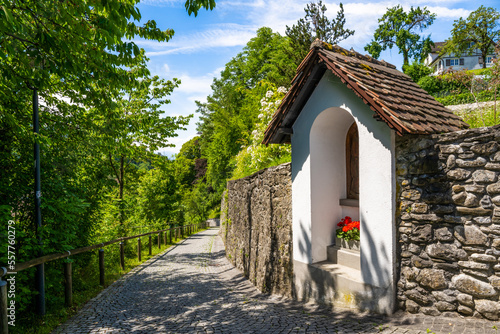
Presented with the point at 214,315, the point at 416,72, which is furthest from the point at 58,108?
the point at 416,72

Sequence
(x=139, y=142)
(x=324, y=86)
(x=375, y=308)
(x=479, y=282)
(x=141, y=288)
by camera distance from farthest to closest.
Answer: (x=139, y=142), (x=141, y=288), (x=324, y=86), (x=375, y=308), (x=479, y=282)

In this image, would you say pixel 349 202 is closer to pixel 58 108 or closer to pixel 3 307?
pixel 3 307

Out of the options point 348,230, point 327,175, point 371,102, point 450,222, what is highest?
point 371,102

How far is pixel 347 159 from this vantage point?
5.90m

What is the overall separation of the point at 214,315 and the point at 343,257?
2422 millimetres

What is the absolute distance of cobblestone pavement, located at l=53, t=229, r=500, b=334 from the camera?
12.2ft

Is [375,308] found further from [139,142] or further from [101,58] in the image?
[139,142]

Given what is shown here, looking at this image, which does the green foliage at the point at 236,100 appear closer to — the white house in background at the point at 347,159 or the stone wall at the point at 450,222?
the white house in background at the point at 347,159

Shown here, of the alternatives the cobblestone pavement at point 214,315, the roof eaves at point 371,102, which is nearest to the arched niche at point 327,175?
the roof eaves at point 371,102

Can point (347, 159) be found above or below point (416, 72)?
below

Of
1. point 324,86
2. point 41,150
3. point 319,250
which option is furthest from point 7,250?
point 324,86

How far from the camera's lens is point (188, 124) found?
46.8 feet

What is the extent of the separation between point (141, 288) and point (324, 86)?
610cm

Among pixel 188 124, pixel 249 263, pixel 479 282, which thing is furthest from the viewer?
pixel 188 124
